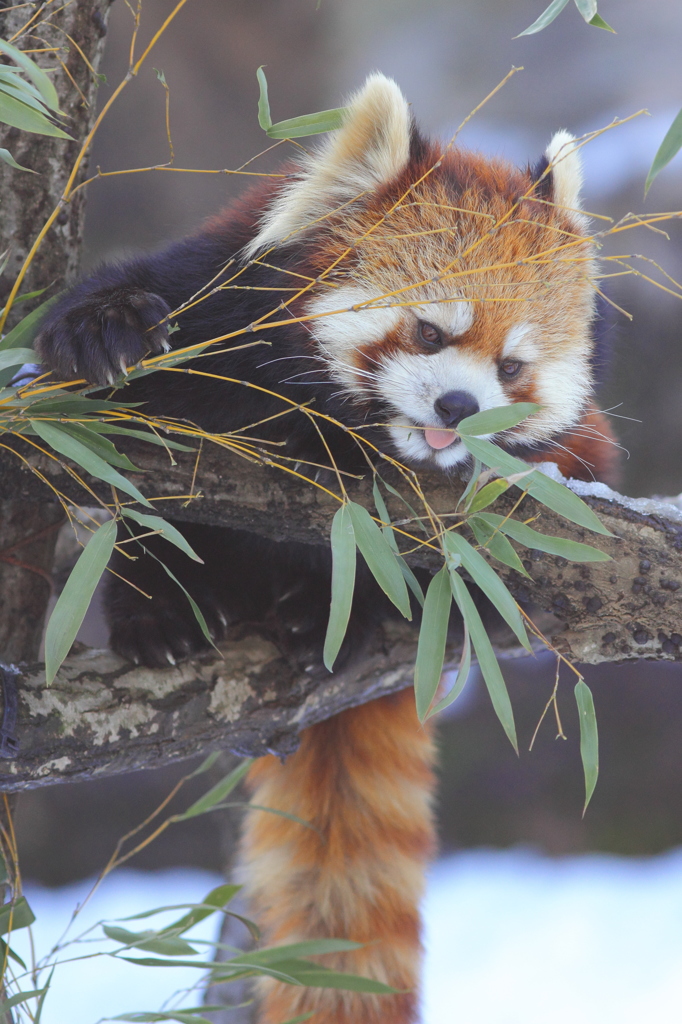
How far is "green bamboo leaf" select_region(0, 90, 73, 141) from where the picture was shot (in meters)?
1.03

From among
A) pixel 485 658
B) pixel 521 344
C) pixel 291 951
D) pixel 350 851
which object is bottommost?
pixel 350 851

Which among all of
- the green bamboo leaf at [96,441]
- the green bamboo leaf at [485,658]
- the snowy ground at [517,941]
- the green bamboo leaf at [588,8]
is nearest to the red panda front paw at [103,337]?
the green bamboo leaf at [96,441]

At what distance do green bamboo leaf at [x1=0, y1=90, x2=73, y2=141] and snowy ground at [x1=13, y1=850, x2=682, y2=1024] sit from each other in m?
2.93

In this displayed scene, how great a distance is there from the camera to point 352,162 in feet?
5.14

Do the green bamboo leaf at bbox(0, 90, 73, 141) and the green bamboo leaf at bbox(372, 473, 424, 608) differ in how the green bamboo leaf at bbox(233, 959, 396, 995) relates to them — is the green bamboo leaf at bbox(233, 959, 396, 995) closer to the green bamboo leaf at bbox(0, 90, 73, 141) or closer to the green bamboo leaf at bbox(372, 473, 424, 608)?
the green bamboo leaf at bbox(372, 473, 424, 608)

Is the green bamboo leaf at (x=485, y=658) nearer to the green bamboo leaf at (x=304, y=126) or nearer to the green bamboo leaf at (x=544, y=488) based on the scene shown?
the green bamboo leaf at (x=544, y=488)

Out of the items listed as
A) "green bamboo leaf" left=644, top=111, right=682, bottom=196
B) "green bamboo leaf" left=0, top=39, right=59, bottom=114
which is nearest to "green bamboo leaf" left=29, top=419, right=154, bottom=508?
"green bamboo leaf" left=0, top=39, right=59, bottom=114

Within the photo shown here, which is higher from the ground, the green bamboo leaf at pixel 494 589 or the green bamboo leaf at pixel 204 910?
the green bamboo leaf at pixel 494 589

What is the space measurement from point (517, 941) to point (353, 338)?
3.07m

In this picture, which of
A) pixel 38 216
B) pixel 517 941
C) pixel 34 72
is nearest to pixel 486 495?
pixel 34 72

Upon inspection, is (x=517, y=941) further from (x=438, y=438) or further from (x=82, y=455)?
(x=82, y=455)

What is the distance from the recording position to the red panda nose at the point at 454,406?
1.38 m

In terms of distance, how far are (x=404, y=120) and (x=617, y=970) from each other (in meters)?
3.35

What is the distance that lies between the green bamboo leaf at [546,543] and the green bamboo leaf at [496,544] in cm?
2
